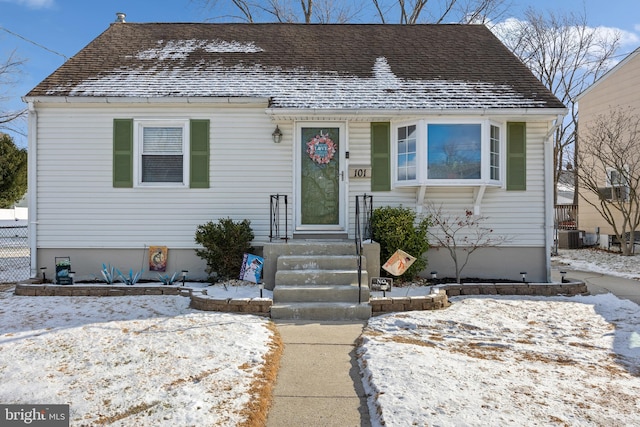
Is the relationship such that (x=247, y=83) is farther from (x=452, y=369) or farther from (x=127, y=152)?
(x=452, y=369)

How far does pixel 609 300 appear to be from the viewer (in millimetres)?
6512

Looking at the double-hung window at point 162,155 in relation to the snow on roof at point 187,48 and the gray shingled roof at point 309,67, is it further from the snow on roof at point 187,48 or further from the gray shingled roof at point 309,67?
the snow on roof at point 187,48

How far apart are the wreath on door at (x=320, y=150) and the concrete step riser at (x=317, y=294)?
2782 millimetres

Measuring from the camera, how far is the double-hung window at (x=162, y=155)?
7.67 metres

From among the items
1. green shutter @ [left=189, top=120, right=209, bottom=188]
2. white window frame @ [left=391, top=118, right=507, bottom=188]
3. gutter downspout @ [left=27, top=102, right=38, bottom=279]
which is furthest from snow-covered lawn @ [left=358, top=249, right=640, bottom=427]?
gutter downspout @ [left=27, top=102, right=38, bottom=279]

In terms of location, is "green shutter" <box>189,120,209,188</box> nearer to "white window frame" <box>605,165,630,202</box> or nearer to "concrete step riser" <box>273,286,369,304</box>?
"concrete step riser" <box>273,286,369,304</box>

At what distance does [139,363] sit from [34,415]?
892 millimetres

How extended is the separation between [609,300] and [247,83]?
6910mm

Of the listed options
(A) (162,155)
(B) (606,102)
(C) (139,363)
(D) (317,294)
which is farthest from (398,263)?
(B) (606,102)

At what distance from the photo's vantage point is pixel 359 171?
25.2ft

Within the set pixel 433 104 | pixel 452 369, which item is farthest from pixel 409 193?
pixel 452 369

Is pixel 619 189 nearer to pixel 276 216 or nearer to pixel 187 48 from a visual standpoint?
pixel 276 216

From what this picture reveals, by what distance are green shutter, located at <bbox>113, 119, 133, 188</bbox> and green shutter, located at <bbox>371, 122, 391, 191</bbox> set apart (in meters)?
4.26

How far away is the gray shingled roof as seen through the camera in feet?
24.5
